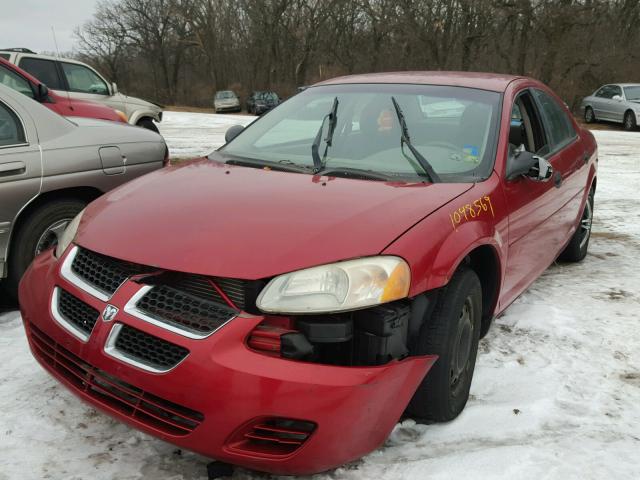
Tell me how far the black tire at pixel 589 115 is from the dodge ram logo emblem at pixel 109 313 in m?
23.4

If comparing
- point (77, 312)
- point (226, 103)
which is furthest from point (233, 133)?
point (226, 103)

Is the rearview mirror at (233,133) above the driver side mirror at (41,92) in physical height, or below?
below

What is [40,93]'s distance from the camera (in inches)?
224

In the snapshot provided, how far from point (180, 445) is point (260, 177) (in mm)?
1350

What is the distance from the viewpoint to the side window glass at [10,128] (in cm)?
368

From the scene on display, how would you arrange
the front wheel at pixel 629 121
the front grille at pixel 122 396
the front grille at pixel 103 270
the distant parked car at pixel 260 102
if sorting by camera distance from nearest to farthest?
the front grille at pixel 122 396
the front grille at pixel 103 270
the front wheel at pixel 629 121
the distant parked car at pixel 260 102

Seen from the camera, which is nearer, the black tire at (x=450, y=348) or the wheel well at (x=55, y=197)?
the black tire at (x=450, y=348)

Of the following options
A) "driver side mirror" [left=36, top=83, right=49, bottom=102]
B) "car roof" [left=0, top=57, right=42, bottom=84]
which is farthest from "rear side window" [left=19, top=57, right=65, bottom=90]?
"driver side mirror" [left=36, top=83, right=49, bottom=102]

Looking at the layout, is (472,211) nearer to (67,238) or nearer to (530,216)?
(530,216)

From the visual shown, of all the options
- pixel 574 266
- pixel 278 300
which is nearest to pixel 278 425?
pixel 278 300

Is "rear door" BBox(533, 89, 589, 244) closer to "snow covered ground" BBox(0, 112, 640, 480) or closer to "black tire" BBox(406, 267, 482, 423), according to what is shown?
"snow covered ground" BBox(0, 112, 640, 480)

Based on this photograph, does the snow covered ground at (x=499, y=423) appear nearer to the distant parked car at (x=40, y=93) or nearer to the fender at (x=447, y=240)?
the fender at (x=447, y=240)

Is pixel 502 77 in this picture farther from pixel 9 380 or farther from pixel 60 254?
pixel 9 380

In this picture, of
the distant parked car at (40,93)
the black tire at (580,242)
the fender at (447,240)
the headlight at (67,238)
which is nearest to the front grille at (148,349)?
the headlight at (67,238)
